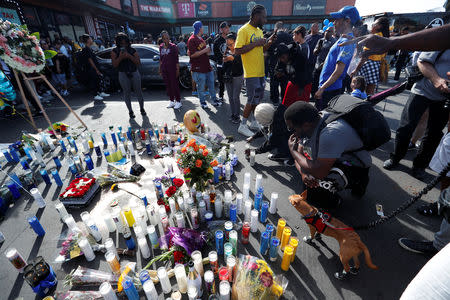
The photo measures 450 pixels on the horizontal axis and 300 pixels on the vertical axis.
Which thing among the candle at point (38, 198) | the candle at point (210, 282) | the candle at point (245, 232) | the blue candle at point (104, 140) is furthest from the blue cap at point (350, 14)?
the candle at point (38, 198)

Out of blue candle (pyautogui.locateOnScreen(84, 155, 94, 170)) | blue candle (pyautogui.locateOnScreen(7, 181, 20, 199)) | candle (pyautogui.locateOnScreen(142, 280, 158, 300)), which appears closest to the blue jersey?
candle (pyautogui.locateOnScreen(142, 280, 158, 300))

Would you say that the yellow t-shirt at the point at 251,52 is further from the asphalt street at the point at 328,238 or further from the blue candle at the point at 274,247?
the blue candle at the point at 274,247

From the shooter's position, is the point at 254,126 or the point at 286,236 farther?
the point at 254,126

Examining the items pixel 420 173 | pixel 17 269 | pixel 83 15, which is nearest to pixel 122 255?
pixel 17 269

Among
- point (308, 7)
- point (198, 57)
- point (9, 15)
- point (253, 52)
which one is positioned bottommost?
point (198, 57)

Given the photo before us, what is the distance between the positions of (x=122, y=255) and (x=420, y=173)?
177 inches

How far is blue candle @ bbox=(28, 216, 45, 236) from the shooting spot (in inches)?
96.7

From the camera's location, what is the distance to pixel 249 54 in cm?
434

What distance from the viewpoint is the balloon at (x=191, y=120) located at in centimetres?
436

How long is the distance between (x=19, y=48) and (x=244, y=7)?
24.6 meters

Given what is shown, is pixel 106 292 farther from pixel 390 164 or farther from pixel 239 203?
pixel 390 164

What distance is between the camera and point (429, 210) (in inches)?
105

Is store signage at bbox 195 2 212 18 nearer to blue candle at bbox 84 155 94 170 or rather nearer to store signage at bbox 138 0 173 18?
store signage at bbox 138 0 173 18

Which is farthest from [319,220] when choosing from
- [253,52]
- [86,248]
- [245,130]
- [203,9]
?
[203,9]
